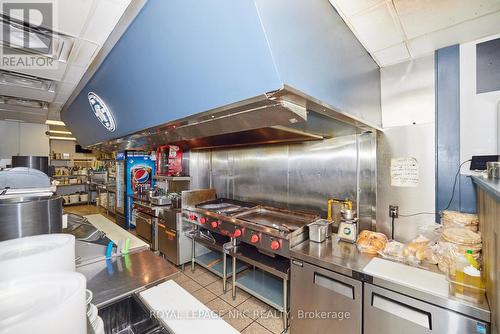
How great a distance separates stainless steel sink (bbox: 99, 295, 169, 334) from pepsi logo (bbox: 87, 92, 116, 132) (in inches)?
75.3

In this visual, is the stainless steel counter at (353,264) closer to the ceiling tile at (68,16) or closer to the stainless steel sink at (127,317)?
the stainless steel sink at (127,317)

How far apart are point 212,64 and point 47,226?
1289 mm

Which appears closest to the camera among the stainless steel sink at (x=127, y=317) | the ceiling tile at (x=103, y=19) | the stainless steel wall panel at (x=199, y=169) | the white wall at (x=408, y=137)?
the stainless steel sink at (x=127, y=317)

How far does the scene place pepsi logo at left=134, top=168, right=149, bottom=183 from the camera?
5.39m

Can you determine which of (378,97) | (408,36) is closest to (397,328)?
(378,97)

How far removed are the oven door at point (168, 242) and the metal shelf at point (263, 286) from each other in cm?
Result: 109

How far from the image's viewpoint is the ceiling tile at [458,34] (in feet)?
4.97

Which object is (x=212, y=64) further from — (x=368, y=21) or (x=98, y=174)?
(x=98, y=174)

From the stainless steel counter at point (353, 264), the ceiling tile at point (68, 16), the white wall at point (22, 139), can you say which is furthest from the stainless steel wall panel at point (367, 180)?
the white wall at point (22, 139)

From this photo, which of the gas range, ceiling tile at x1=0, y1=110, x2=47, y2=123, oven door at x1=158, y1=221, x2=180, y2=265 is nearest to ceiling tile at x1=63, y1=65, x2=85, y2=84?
ceiling tile at x1=0, y1=110, x2=47, y2=123

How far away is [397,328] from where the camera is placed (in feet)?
4.52

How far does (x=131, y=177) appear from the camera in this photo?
5391 millimetres

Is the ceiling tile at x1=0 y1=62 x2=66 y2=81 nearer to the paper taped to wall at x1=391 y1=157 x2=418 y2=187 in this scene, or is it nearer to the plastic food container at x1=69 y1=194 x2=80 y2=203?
the paper taped to wall at x1=391 y1=157 x2=418 y2=187

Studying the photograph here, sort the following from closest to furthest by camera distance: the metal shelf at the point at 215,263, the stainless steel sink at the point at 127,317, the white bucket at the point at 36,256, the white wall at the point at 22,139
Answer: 1. the white bucket at the point at 36,256
2. the stainless steel sink at the point at 127,317
3. the metal shelf at the point at 215,263
4. the white wall at the point at 22,139
